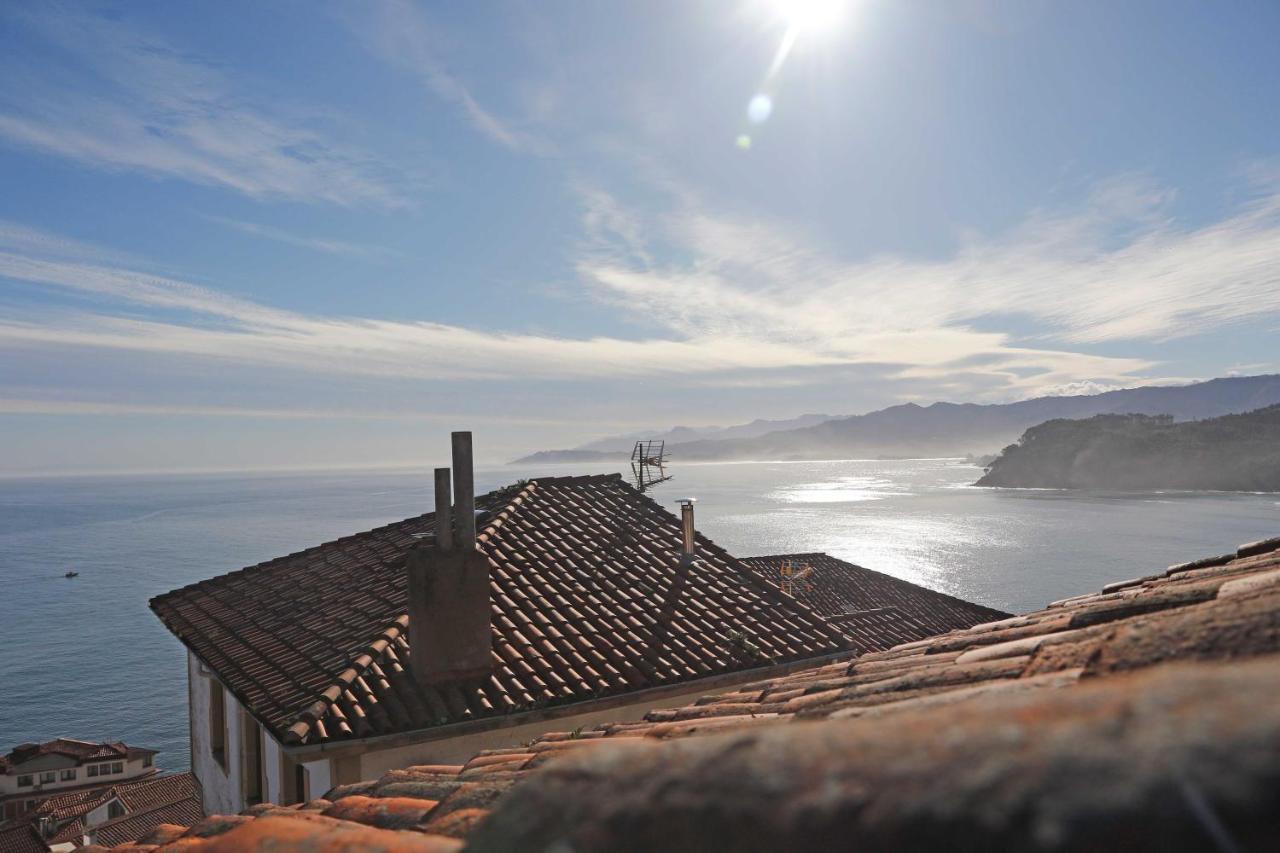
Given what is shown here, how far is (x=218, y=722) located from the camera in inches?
469

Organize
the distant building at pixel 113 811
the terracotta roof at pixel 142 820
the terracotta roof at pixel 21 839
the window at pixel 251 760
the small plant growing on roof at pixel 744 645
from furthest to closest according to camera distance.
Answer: the terracotta roof at pixel 21 839, the distant building at pixel 113 811, the terracotta roof at pixel 142 820, the window at pixel 251 760, the small plant growing on roof at pixel 744 645

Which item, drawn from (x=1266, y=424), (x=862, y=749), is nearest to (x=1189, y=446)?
(x=1266, y=424)

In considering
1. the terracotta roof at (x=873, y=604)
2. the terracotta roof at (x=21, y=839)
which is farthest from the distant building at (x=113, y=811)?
the terracotta roof at (x=873, y=604)

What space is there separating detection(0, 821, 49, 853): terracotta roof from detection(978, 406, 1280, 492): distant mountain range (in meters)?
184

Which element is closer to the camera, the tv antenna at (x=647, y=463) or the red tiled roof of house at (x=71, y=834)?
the tv antenna at (x=647, y=463)

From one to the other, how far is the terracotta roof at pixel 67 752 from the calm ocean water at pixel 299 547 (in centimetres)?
338

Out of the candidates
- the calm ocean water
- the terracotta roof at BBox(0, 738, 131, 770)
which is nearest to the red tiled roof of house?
Answer: the terracotta roof at BBox(0, 738, 131, 770)

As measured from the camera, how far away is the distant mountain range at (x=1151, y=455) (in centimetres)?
15288

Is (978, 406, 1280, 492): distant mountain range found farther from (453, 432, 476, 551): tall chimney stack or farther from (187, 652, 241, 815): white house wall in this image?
(187, 652, 241, 815): white house wall

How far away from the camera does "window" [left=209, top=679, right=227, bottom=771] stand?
11.6 m

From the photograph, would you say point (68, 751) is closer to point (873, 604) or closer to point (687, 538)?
point (873, 604)

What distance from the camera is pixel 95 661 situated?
2363 inches

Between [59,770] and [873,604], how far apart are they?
148 ft

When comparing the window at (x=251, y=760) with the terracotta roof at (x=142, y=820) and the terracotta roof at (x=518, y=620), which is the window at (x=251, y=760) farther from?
the terracotta roof at (x=142, y=820)
